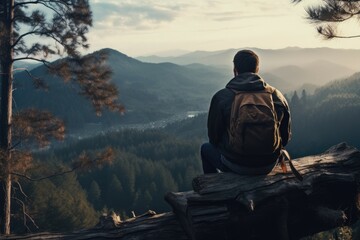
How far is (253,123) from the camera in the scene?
18.1 feet

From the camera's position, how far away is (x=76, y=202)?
217 ft

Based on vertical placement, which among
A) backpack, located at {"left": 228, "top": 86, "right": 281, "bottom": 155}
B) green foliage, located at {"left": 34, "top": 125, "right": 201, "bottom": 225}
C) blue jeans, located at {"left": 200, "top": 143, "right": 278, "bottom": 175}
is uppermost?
backpack, located at {"left": 228, "top": 86, "right": 281, "bottom": 155}

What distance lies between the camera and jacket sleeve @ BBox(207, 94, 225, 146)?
5.82 m

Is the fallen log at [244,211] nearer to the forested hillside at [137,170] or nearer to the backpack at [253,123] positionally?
the backpack at [253,123]

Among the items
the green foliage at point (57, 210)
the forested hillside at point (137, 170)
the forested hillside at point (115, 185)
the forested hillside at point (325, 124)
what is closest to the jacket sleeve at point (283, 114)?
the forested hillside at point (137, 170)

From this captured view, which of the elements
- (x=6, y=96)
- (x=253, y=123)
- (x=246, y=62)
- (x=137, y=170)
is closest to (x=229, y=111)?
(x=253, y=123)

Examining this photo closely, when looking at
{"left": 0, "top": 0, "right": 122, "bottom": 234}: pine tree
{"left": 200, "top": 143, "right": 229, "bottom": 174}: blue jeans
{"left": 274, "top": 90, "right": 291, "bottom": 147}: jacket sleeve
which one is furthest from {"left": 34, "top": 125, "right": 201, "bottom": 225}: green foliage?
{"left": 274, "top": 90, "right": 291, "bottom": 147}: jacket sleeve

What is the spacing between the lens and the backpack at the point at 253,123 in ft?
18.1

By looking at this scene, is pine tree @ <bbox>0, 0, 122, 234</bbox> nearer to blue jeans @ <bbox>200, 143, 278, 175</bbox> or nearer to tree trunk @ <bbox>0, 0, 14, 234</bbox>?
tree trunk @ <bbox>0, 0, 14, 234</bbox>

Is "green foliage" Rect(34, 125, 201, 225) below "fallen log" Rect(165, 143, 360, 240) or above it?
below

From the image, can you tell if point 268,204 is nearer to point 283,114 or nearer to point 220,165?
point 220,165

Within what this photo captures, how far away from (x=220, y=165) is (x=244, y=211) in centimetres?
115

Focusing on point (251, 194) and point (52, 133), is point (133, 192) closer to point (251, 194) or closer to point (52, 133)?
point (52, 133)

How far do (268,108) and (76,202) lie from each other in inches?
2536
